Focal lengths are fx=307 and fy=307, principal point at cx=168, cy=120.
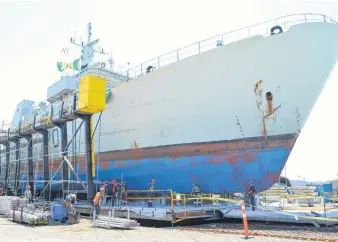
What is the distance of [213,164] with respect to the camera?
32.1 ft

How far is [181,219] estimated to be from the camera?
26.3ft

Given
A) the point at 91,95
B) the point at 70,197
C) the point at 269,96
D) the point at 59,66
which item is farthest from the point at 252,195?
the point at 59,66

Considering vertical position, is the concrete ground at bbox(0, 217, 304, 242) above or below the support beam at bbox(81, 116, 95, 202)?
below

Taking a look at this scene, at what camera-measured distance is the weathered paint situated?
357 inches

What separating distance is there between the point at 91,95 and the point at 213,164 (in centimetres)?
449

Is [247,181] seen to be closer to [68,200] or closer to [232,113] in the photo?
[232,113]

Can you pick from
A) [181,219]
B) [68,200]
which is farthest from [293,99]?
[68,200]

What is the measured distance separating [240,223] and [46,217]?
16.9 feet

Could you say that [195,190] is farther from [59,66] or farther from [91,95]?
[59,66]

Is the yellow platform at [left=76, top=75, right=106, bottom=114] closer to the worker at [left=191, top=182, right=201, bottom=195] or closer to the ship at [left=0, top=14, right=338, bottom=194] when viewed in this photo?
the ship at [left=0, top=14, right=338, bottom=194]

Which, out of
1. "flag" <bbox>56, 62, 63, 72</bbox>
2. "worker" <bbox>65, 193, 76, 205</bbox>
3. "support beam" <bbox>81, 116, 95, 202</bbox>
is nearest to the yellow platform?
"support beam" <bbox>81, 116, 95, 202</bbox>

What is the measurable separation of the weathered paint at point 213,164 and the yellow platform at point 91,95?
102 inches

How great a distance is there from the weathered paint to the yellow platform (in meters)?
2.59

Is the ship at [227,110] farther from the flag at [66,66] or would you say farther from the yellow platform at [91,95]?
the flag at [66,66]
